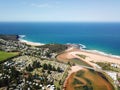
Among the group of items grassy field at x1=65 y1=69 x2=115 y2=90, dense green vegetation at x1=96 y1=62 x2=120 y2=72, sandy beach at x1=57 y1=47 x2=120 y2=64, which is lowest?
grassy field at x1=65 y1=69 x2=115 y2=90

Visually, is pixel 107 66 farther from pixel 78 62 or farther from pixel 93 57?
pixel 93 57

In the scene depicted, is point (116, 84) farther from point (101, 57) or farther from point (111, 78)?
point (101, 57)

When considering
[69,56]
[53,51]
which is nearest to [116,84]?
[69,56]

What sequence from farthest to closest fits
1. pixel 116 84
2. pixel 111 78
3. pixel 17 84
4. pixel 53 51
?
pixel 53 51
pixel 111 78
pixel 116 84
pixel 17 84

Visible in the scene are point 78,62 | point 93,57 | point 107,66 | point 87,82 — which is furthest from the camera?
point 93,57

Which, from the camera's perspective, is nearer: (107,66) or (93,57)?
(107,66)

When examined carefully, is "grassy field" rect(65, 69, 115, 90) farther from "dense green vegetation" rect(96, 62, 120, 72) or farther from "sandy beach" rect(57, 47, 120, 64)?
"sandy beach" rect(57, 47, 120, 64)

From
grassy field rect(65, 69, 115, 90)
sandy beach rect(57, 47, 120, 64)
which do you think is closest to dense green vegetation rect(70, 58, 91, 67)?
sandy beach rect(57, 47, 120, 64)

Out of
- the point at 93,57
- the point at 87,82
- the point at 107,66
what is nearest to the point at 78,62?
the point at 93,57
